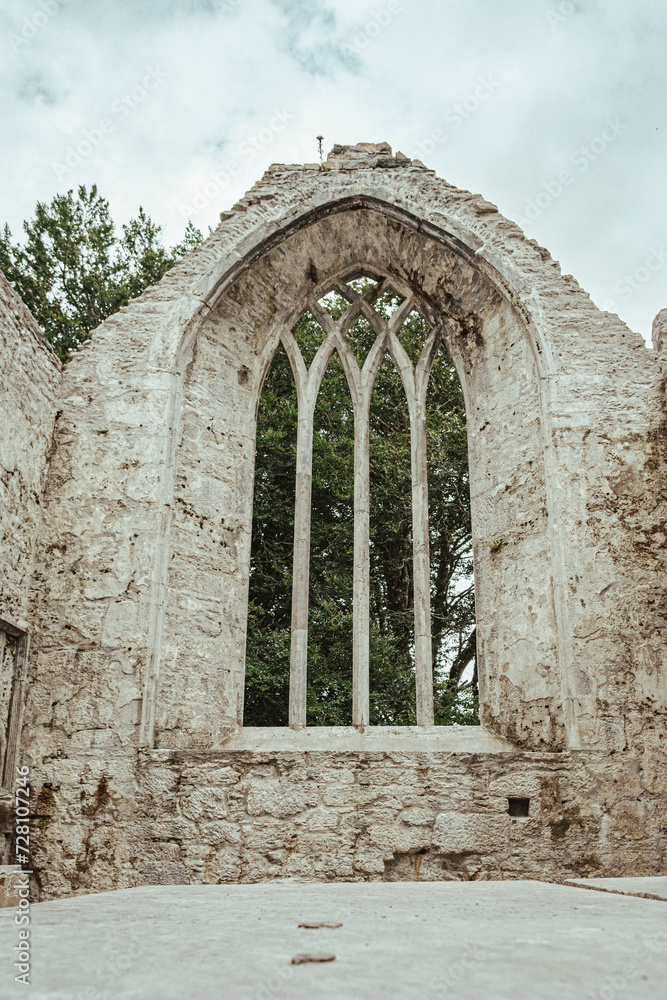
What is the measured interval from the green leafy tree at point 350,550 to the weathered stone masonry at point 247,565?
2.44 m

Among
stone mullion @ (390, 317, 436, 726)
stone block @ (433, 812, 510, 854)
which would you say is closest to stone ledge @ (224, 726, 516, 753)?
stone mullion @ (390, 317, 436, 726)

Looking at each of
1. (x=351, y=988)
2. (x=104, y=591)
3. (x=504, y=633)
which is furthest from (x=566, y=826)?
(x=351, y=988)

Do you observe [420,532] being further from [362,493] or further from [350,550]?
[350,550]

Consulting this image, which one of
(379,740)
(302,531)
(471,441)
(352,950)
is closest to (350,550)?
(471,441)

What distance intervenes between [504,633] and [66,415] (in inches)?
121

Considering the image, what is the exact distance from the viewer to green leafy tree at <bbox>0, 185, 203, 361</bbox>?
33.3 ft

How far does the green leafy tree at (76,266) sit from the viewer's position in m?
10.1

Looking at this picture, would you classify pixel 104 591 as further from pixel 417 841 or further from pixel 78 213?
pixel 78 213

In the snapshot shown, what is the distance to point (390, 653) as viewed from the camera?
24.5ft

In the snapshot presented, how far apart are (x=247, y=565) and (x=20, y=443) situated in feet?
5.24

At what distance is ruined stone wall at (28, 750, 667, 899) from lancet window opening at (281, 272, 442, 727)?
1.65ft

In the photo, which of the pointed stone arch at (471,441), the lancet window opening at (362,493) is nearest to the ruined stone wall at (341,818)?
the pointed stone arch at (471,441)

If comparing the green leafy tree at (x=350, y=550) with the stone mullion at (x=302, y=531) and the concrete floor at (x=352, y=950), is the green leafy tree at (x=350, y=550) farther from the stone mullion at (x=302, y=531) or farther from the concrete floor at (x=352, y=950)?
the concrete floor at (x=352, y=950)

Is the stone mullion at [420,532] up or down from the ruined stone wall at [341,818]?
up
